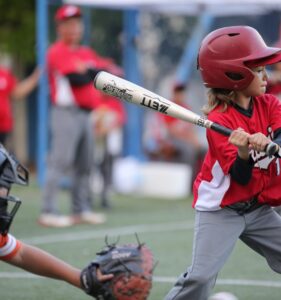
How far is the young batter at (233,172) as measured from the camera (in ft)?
16.6

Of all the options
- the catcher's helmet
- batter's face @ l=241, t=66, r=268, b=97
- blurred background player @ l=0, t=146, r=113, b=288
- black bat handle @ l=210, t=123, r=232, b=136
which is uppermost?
the catcher's helmet

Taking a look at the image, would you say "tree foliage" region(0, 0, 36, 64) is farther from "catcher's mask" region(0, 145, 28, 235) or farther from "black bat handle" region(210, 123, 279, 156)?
"black bat handle" region(210, 123, 279, 156)

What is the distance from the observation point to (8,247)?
5.13m

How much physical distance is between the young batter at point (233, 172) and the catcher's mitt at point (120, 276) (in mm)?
195

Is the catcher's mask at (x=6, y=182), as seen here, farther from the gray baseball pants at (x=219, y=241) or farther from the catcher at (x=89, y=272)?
the gray baseball pants at (x=219, y=241)

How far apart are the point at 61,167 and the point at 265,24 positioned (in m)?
6.15

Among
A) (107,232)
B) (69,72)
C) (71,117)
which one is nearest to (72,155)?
(71,117)

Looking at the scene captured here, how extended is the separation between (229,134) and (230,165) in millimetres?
191

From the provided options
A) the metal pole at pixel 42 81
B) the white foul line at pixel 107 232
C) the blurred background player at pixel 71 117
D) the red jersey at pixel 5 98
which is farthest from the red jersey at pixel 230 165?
the metal pole at pixel 42 81

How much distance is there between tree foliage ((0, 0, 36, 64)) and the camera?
56.0 ft

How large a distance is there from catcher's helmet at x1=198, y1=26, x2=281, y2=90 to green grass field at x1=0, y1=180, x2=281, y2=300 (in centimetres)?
179

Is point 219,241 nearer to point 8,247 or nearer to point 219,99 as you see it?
point 219,99

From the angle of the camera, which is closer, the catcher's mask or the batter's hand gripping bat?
the catcher's mask

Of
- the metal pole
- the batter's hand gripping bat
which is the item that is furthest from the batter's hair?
the metal pole
